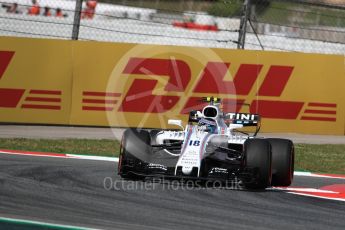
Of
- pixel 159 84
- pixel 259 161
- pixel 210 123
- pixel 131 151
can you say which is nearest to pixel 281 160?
pixel 259 161

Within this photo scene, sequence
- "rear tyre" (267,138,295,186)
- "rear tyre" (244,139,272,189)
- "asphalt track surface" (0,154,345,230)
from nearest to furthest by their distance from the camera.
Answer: "asphalt track surface" (0,154,345,230), "rear tyre" (244,139,272,189), "rear tyre" (267,138,295,186)

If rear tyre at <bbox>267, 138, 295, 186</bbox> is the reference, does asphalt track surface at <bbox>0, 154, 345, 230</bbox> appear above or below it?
below

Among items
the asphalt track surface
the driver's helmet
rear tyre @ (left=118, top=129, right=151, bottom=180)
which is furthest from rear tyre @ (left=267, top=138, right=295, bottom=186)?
rear tyre @ (left=118, top=129, right=151, bottom=180)

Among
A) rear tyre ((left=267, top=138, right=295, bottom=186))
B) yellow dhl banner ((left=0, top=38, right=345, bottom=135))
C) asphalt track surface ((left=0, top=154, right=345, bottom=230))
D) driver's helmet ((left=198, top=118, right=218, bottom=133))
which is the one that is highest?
yellow dhl banner ((left=0, top=38, right=345, bottom=135))

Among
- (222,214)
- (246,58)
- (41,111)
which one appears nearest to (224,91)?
(246,58)

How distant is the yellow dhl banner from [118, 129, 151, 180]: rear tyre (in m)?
5.30

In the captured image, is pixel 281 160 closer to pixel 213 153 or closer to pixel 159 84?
pixel 213 153

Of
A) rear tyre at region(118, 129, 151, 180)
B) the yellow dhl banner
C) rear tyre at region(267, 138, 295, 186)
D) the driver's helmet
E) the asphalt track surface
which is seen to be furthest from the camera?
the yellow dhl banner

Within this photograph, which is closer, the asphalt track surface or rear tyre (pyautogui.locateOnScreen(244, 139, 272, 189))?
the asphalt track surface

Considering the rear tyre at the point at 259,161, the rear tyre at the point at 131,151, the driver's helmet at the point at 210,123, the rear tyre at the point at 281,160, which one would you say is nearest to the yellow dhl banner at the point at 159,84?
the driver's helmet at the point at 210,123

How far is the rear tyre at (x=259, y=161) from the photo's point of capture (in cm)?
899

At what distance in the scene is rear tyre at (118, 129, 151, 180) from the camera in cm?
920

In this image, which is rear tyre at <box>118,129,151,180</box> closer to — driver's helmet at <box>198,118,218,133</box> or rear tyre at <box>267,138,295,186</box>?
driver's helmet at <box>198,118,218,133</box>

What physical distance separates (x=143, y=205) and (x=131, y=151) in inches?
62.7
